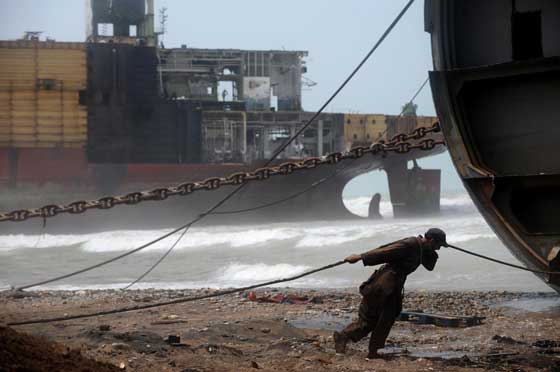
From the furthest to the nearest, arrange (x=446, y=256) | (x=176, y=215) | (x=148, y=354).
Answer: (x=176, y=215), (x=446, y=256), (x=148, y=354)

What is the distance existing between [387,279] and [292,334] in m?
1.52

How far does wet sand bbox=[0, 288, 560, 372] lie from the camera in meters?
6.13

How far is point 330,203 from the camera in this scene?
35438 mm

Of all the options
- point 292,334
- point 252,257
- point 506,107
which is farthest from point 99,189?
point 506,107

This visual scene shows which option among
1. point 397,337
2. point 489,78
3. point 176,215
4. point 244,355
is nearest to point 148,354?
point 244,355

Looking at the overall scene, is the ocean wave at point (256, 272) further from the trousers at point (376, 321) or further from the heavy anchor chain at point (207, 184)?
the trousers at point (376, 321)

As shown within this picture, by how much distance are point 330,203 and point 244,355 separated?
95.2ft

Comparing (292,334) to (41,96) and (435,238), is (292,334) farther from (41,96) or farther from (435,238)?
(41,96)

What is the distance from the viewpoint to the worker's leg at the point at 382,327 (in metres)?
6.36

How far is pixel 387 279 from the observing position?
6.37 m

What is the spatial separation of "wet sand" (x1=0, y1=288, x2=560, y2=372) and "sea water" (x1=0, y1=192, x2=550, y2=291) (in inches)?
151

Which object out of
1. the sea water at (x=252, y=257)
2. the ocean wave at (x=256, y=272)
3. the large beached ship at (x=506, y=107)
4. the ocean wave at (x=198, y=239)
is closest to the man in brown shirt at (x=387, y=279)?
the large beached ship at (x=506, y=107)

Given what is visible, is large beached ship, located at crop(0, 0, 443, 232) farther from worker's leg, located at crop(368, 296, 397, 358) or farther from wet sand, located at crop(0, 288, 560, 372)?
worker's leg, located at crop(368, 296, 397, 358)

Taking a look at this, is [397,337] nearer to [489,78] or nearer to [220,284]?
[489,78]
